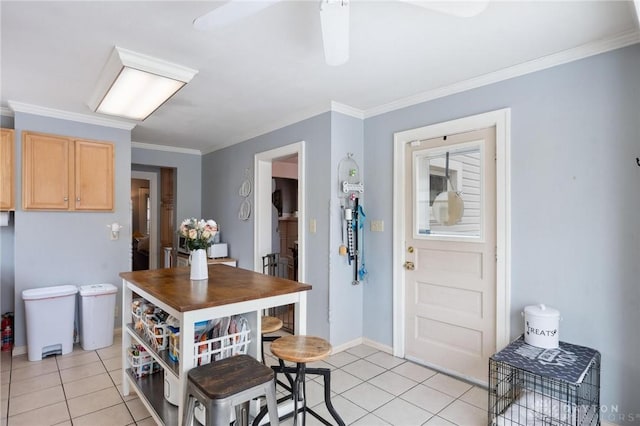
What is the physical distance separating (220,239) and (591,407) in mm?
4421

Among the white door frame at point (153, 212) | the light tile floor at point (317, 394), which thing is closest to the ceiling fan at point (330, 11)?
the light tile floor at point (317, 394)

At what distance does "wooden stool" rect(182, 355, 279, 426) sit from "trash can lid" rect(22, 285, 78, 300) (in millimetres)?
2400

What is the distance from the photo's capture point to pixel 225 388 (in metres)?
1.51

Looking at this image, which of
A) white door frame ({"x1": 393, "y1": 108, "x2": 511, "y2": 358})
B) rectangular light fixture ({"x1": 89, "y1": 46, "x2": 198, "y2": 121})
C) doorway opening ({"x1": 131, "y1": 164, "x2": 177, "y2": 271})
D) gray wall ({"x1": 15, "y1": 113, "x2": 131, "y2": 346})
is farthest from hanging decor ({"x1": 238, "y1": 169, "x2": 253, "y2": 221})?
white door frame ({"x1": 393, "y1": 108, "x2": 511, "y2": 358})

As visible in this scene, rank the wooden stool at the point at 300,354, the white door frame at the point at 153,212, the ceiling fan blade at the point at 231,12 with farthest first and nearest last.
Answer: the white door frame at the point at 153,212
the wooden stool at the point at 300,354
the ceiling fan blade at the point at 231,12

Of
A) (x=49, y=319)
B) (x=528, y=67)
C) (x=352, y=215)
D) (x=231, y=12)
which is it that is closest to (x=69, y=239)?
(x=49, y=319)

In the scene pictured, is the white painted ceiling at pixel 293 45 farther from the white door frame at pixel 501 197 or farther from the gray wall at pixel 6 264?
the gray wall at pixel 6 264

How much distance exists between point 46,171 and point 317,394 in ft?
10.9

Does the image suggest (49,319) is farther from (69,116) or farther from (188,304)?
(188,304)

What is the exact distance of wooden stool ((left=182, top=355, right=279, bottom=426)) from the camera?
1468mm

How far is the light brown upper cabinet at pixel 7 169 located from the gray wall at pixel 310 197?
7.59 ft

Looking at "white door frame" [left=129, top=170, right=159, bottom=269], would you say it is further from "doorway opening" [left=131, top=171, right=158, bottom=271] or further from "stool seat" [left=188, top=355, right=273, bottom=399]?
"stool seat" [left=188, top=355, right=273, bottom=399]

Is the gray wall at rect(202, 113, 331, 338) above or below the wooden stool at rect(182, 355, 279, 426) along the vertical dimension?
above

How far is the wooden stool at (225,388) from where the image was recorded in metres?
1.47
